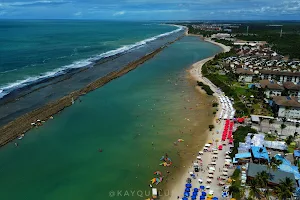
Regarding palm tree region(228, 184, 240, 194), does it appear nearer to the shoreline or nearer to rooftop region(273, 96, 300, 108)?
rooftop region(273, 96, 300, 108)

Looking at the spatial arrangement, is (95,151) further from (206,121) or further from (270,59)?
(270,59)

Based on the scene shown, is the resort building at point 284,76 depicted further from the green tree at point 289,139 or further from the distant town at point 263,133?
the green tree at point 289,139

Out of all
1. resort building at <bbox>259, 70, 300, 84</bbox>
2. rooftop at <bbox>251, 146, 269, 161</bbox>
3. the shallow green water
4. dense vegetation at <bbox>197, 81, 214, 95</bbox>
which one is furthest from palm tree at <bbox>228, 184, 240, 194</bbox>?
resort building at <bbox>259, 70, 300, 84</bbox>

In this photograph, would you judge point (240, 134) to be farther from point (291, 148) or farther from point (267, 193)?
point (267, 193)

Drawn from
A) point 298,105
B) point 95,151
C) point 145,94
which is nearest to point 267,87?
point 298,105

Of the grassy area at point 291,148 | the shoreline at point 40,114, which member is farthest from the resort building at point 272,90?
the shoreline at point 40,114
